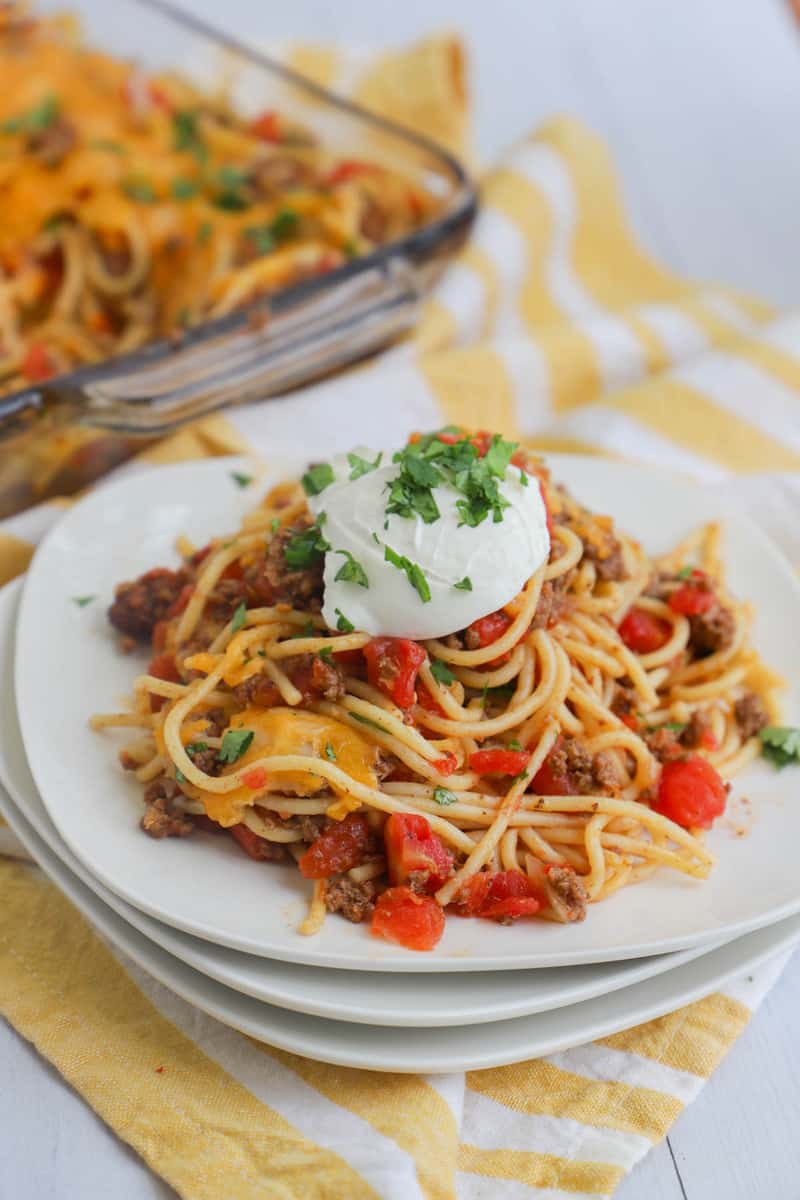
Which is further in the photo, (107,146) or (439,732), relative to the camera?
(107,146)

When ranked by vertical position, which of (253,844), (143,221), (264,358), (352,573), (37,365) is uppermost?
(352,573)

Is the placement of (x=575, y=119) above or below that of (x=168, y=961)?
above

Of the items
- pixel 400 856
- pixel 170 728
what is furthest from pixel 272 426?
pixel 400 856

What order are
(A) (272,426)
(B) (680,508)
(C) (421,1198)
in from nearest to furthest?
(C) (421,1198) → (B) (680,508) → (A) (272,426)

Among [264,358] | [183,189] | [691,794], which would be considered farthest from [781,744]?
[183,189]

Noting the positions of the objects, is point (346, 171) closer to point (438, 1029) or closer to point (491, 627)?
point (491, 627)

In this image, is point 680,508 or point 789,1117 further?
point 680,508

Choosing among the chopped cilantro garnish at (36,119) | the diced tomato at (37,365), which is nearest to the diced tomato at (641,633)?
the diced tomato at (37,365)

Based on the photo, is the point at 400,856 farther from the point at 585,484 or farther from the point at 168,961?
the point at 585,484
